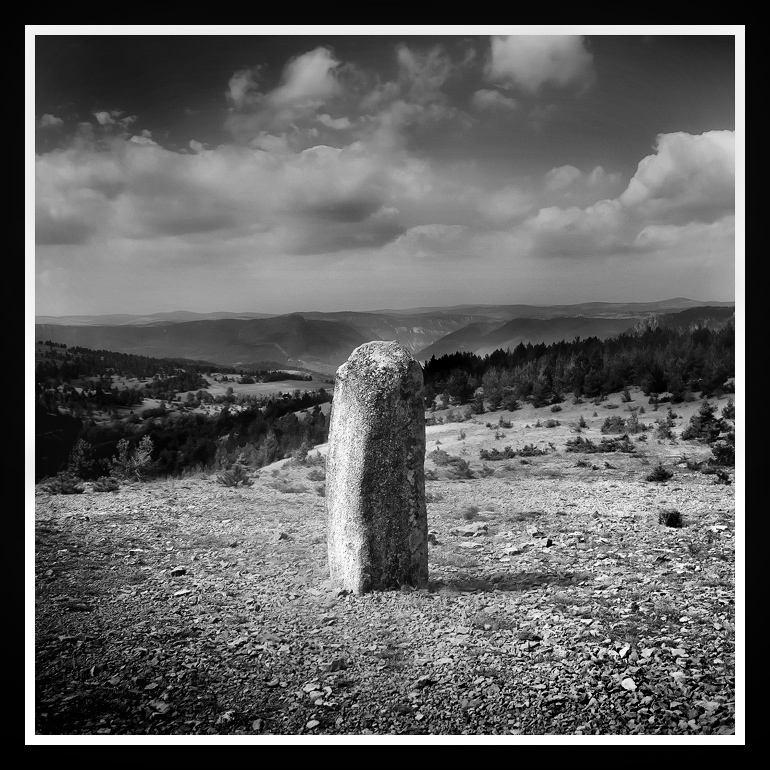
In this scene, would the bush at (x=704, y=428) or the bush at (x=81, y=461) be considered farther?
the bush at (x=704, y=428)

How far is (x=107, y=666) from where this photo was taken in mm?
4734

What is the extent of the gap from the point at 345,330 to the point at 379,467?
31.3ft

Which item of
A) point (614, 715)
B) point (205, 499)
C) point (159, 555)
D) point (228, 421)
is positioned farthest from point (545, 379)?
point (614, 715)

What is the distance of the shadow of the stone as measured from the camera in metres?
5.78

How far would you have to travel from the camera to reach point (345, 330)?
14695 mm

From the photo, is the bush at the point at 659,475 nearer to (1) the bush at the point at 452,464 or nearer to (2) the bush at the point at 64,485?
(1) the bush at the point at 452,464

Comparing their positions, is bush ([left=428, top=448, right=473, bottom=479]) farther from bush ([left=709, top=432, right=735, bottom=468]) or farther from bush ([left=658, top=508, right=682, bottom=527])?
bush ([left=658, top=508, right=682, bottom=527])

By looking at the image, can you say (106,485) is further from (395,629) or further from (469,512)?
(395,629)

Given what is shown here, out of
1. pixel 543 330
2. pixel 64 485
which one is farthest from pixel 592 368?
pixel 64 485

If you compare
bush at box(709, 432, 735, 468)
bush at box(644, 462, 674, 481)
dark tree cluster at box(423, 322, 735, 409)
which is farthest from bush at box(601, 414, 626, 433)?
bush at box(644, 462, 674, 481)

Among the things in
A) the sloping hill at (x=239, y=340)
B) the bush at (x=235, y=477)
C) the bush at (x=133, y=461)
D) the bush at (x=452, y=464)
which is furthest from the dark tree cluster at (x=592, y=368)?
the bush at (x=133, y=461)

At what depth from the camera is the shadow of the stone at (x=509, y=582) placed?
19.0 feet

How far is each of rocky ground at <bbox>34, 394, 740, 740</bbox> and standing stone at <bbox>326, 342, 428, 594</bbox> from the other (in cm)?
29

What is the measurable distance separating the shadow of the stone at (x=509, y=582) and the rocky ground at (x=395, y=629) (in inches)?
1.0
